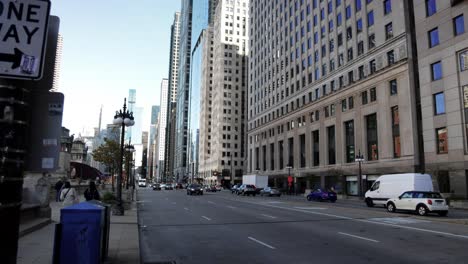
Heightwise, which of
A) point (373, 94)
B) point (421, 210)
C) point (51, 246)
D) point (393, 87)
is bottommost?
point (51, 246)

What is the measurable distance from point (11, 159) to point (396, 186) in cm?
3128

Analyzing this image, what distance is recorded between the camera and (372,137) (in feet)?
182

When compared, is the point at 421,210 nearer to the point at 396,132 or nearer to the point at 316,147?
the point at 396,132

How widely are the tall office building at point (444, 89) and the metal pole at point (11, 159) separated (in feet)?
144

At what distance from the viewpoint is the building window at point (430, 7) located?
44569 millimetres

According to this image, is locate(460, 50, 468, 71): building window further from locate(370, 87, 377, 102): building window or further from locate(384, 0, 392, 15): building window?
locate(384, 0, 392, 15): building window

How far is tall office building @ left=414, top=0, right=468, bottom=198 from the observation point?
39844mm

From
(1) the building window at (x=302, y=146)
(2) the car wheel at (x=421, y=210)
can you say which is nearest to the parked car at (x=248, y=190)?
(1) the building window at (x=302, y=146)

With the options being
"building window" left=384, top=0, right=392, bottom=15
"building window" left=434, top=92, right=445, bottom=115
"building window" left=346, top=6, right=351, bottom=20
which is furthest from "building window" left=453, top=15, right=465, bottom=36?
"building window" left=346, top=6, right=351, bottom=20

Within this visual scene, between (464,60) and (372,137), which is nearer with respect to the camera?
(464,60)

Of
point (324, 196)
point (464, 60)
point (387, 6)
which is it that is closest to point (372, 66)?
point (387, 6)

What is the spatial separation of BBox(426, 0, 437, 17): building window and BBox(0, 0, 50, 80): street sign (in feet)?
163

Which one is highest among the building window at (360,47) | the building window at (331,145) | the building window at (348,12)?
the building window at (348,12)

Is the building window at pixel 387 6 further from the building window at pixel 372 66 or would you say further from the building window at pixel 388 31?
the building window at pixel 372 66
